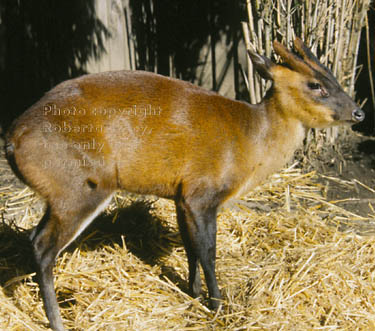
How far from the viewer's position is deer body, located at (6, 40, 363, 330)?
3.35m

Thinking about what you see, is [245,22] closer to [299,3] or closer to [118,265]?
[299,3]

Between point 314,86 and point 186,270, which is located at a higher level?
point 314,86

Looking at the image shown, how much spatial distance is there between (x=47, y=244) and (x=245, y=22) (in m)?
3.47

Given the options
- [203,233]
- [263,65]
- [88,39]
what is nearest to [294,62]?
[263,65]

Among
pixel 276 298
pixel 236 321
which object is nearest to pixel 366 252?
pixel 276 298

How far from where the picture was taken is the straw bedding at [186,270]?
11.7 ft

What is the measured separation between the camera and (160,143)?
3.60 meters

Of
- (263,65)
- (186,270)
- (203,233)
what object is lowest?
(186,270)

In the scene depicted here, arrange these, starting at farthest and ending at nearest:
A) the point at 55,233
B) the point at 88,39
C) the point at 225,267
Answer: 1. the point at 88,39
2. the point at 225,267
3. the point at 55,233

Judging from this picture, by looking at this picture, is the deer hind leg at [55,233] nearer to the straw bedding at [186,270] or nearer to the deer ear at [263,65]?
the straw bedding at [186,270]

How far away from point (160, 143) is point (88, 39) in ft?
11.8

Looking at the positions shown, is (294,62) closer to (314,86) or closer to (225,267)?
(314,86)

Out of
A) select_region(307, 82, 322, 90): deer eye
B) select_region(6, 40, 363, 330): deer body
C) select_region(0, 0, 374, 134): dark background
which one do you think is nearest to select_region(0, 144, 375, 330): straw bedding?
select_region(6, 40, 363, 330): deer body

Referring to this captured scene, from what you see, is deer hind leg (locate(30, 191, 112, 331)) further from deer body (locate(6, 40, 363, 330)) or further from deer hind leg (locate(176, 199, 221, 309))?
deer hind leg (locate(176, 199, 221, 309))
